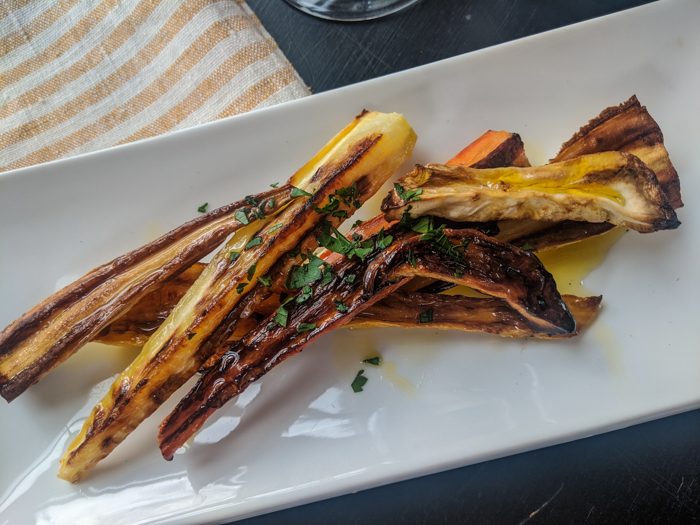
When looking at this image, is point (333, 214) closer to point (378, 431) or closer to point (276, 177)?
point (276, 177)

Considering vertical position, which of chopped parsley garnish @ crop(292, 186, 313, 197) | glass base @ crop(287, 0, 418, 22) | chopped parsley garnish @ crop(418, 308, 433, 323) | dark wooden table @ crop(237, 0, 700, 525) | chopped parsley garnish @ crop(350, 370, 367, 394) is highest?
glass base @ crop(287, 0, 418, 22)

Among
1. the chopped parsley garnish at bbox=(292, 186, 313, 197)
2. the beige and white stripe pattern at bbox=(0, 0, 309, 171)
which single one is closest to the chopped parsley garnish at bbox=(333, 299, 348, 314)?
the chopped parsley garnish at bbox=(292, 186, 313, 197)

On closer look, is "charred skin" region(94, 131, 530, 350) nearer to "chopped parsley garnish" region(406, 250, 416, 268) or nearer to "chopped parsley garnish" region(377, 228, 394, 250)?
"chopped parsley garnish" region(377, 228, 394, 250)

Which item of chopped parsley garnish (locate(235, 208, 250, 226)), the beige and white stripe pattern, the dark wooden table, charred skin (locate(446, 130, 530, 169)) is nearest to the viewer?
chopped parsley garnish (locate(235, 208, 250, 226))

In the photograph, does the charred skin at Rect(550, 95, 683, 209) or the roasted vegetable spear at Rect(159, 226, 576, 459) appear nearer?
the roasted vegetable spear at Rect(159, 226, 576, 459)

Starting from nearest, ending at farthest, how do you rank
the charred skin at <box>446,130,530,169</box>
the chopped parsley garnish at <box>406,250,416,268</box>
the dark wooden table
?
the chopped parsley garnish at <box>406,250,416,268</box>, the charred skin at <box>446,130,530,169</box>, the dark wooden table

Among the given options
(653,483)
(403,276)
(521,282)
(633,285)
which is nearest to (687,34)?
(633,285)

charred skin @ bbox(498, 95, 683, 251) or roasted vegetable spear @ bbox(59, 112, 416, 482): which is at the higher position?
roasted vegetable spear @ bbox(59, 112, 416, 482)
